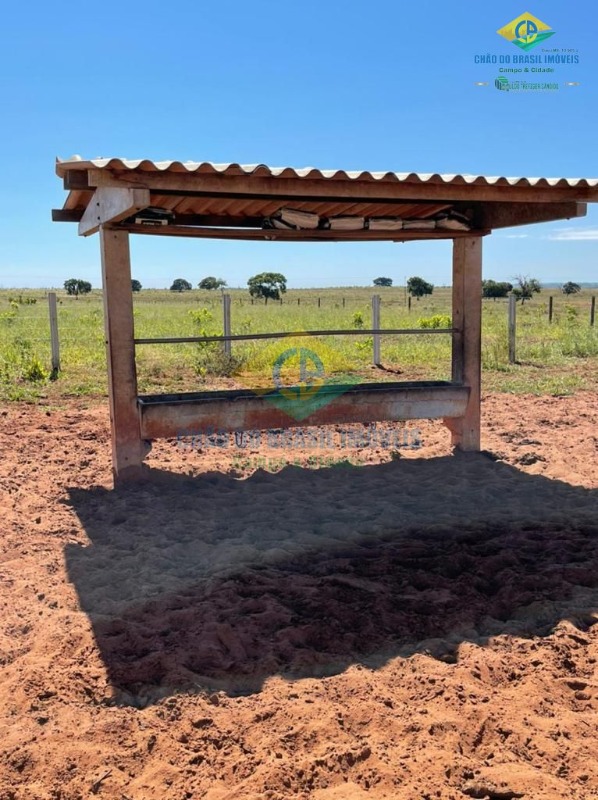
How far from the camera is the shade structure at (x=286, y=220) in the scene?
4.73m

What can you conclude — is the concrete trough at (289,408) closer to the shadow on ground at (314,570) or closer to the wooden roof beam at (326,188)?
the shadow on ground at (314,570)

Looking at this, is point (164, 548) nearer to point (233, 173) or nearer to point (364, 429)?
point (233, 173)

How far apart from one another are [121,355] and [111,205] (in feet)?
4.40

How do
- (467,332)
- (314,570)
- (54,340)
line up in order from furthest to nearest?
(54,340) → (467,332) → (314,570)

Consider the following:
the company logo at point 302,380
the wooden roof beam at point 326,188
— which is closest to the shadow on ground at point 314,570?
the company logo at point 302,380

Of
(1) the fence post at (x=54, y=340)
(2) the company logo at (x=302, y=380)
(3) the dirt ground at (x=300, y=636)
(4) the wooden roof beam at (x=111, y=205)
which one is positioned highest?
(4) the wooden roof beam at (x=111, y=205)

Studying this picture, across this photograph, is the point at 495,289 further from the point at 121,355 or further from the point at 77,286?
the point at 121,355

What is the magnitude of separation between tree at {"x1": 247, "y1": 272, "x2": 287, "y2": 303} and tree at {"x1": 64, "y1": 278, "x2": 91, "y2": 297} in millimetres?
21060

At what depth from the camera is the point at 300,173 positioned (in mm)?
4746

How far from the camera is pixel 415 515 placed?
5.21 meters

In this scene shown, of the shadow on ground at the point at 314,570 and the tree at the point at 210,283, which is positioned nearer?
the shadow on ground at the point at 314,570

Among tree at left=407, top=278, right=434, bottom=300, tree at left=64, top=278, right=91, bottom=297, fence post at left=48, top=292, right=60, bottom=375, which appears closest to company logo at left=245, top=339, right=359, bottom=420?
fence post at left=48, top=292, right=60, bottom=375

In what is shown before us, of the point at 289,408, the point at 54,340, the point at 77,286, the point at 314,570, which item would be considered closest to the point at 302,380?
the point at 54,340

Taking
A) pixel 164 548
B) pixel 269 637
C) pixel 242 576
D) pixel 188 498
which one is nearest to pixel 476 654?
pixel 269 637
